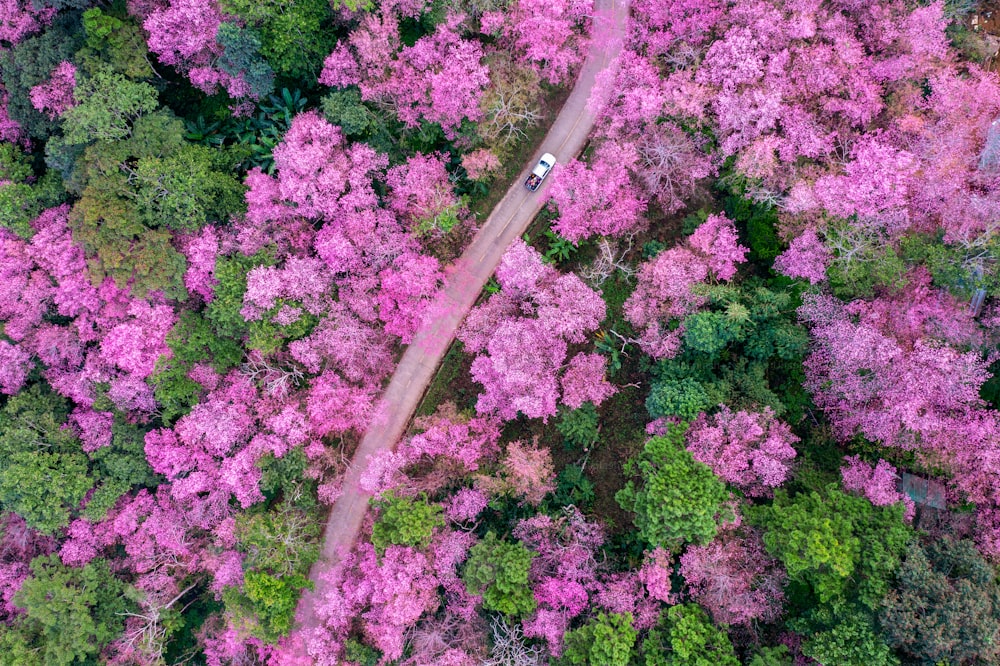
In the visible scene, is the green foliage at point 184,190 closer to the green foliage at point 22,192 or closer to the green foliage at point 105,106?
the green foliage at point 105,106

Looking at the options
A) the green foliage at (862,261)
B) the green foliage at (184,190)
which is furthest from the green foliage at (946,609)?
the green foliage at (184,190)

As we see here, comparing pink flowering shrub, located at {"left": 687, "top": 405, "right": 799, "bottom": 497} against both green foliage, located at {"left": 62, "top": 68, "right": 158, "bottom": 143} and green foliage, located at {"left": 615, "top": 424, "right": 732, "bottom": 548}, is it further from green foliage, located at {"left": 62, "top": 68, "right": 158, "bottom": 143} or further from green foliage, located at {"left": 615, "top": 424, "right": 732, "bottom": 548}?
green foliage, located at {"left": 62, "top": 68, "right": 158, "bottom": 143}

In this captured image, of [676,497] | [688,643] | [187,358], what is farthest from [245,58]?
[688,643]

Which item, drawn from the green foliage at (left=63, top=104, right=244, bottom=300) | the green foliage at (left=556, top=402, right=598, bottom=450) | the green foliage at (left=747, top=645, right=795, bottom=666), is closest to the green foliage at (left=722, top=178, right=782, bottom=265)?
the green foliage at (left=556, top=402, right=598, bottom=450)

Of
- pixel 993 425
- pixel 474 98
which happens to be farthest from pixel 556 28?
pixel 993 425

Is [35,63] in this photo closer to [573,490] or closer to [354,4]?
[354,4]

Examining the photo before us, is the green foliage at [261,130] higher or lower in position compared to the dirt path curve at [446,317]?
higher

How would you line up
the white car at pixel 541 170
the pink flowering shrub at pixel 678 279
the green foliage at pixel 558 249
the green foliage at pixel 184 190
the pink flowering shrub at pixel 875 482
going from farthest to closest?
the white car at pixel 541 170
the green foliage at pixel 558 249
the green foliage at pixel 184 190
the pink flowering shrub at pixel 678 279
the pink flowering shrub at pixel 875 482
